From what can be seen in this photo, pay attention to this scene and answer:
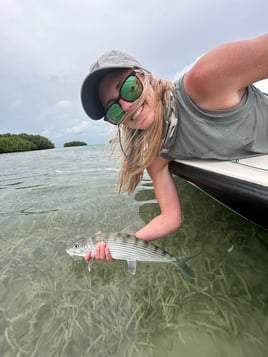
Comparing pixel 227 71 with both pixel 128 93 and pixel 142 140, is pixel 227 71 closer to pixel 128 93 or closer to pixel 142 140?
pixel 128 93

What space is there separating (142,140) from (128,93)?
411 mm

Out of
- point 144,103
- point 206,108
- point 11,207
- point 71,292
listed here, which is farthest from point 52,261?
point 11,207

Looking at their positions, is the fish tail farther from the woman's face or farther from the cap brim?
the cap brim

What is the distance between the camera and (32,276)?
111 inches

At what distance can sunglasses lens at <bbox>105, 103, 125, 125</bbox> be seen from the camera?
2.03m

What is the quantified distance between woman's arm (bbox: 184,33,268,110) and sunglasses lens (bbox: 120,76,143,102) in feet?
1.21

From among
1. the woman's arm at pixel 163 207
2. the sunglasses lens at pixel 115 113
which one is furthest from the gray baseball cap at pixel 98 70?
the woman's arm at pixel 163 207

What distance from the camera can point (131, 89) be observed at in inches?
76.0

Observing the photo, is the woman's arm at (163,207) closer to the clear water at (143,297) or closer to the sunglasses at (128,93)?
the clear water at (143,297)

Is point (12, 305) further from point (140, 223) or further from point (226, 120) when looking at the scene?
point (226, 120)

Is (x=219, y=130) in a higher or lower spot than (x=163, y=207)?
higher

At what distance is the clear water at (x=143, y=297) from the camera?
1.93 metres

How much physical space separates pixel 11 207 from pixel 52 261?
9.02ft

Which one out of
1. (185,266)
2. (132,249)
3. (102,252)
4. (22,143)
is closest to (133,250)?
(132,249)
